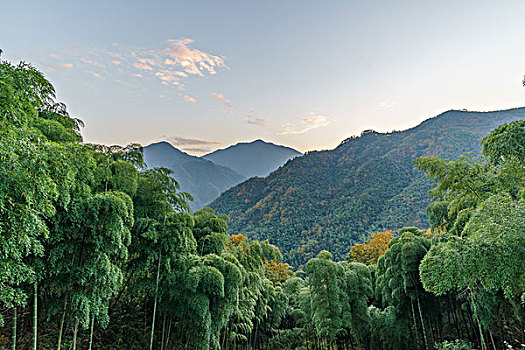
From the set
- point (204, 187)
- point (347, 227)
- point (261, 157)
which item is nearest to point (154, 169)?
point (347, 227)

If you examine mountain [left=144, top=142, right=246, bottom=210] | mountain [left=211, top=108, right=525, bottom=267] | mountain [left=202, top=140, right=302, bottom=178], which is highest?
mountain [left=202, top=140, right=302, bottom=178]

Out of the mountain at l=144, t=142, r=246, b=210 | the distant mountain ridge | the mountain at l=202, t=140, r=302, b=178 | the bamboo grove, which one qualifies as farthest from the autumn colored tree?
the mountain at l=202, t=140, r=302, b=178

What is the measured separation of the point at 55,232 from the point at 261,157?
19469 centimetres

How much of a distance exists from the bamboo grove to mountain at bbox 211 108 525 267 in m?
21.5

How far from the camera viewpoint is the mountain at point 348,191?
30078 millimetres

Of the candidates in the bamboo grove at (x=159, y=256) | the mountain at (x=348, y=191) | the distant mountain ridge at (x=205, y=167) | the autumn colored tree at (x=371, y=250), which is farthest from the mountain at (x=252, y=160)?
the bamboo grove at (x=159, y=256)

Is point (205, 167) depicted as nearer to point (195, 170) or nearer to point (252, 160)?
point (195, 170)

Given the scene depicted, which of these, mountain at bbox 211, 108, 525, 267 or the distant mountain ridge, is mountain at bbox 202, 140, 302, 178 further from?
mountain at bbox 211, 108, 525, 267

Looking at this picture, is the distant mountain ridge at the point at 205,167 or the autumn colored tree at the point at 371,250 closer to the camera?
the autumn colored tree at the point at 371,250

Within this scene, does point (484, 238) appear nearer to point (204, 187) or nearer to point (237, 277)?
point (237, 277)

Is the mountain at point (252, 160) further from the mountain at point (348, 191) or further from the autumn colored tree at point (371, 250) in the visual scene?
the autumn colored tree at point (371, 250)

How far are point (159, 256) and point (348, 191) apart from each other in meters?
38.2

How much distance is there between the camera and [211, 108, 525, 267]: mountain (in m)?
30.1

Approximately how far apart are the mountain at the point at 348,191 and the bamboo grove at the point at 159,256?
70.4 ft
